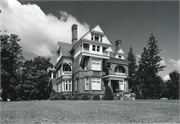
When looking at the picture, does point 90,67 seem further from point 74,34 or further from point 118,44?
point 118,44

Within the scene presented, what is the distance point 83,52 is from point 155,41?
26.0 metres

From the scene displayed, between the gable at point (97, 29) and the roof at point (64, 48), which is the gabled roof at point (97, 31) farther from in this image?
the roof at point (64, 48)

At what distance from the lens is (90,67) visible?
27.7 meters

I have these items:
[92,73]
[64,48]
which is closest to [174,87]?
[92,73]

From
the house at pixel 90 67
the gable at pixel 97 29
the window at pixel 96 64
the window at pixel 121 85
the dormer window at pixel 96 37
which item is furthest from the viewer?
the window at pixel 121 85

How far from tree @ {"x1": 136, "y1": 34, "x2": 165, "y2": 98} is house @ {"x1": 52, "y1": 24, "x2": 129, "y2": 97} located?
9.24m

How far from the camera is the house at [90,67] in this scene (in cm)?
2789

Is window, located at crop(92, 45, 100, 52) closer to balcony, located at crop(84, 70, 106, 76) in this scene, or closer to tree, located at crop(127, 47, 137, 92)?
balcony, located at crop(84, 70, 106, 76)

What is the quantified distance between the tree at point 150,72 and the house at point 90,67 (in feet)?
30.3

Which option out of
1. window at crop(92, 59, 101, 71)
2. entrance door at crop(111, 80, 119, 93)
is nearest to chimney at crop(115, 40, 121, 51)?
entrance door at crop(111, 80, 119, 93)

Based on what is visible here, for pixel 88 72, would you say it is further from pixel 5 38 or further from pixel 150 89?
pixel 150 89

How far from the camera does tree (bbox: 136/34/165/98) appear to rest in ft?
128

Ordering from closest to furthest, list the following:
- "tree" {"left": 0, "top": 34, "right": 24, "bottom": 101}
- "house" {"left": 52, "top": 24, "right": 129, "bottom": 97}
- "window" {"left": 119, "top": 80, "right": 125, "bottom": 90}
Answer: "tree" {"left": 0, "top": 34, "right": 24, "bottom": 101}
"house" {"left": 52, "top": 24, "right": 129, "bottom": 97}
"window" {"left": 119, "top": 80, "right": 125, "bottom": 90}

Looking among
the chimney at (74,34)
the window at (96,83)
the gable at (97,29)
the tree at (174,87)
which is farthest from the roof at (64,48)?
the tree at (174,87)
